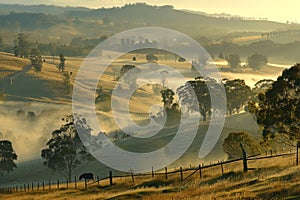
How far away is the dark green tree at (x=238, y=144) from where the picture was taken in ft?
217

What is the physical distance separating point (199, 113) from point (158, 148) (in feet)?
101

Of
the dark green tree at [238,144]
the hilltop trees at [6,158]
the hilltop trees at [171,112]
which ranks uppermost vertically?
the hilltop trees at [171,112]

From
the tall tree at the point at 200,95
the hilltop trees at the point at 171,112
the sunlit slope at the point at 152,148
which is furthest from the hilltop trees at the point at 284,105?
the hilltop trees at the point at 171,112

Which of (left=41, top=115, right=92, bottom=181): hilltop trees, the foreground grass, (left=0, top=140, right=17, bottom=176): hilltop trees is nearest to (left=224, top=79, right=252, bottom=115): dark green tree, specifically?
(left=41, top=115, right=92, bottom=181): hilltop trees

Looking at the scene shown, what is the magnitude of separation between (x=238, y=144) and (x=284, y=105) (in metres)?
27.6

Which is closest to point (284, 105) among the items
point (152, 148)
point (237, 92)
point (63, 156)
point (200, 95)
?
point (63, 156)

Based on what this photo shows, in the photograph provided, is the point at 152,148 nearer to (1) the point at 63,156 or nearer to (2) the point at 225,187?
(1) the point at 63,156

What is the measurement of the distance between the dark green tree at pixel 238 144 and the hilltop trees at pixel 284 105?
20.6 metres

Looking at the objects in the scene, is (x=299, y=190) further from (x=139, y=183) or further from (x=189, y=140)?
(x=189, y=140)

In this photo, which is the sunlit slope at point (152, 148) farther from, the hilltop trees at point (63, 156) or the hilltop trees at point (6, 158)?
the hilltop trees at point (6, 158)

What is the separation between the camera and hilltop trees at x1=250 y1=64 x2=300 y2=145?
4284 cm

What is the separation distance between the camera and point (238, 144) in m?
70.4

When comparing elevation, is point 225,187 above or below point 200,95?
below

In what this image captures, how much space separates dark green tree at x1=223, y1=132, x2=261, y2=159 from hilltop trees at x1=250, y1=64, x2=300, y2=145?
813 inches
